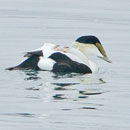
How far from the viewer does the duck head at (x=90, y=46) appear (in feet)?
56.8

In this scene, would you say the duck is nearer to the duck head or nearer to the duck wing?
the duck wing

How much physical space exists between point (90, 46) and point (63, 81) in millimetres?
2188

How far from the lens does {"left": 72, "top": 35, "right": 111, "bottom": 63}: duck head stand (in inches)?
682

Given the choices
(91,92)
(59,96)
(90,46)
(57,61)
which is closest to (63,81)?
(91,92)

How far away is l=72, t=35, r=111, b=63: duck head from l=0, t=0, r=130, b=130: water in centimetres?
24

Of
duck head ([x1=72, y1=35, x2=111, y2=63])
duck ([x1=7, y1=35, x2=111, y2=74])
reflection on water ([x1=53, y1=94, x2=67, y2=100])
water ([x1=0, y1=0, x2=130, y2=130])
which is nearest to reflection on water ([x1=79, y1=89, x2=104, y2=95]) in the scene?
water ([x1=0, y1=0, x2=130, y2=130])

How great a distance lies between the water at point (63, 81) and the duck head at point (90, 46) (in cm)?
24

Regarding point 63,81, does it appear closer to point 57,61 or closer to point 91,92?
point 91,92

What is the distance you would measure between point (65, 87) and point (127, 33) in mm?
6255

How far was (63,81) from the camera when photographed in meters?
15.3

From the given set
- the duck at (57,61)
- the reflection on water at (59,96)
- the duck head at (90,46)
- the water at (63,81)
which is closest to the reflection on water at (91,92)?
the water at (63,81)

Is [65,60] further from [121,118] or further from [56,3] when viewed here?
[56,3]

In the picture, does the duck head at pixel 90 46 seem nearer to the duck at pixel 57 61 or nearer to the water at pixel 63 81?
the water at pixel 63 81

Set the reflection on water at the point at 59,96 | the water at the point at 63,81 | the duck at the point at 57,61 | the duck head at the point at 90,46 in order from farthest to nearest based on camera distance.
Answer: the duck head at the point at 90,46 < the duck at the point at 57,61 < the reflection on water at the point at 59,96 < the water at the point at 63,81
